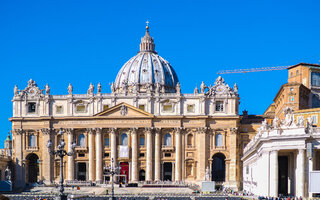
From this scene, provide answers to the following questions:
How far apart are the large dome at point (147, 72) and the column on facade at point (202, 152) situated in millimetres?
35131

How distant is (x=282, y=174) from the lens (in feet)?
202

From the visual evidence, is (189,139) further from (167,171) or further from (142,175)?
(142,175)

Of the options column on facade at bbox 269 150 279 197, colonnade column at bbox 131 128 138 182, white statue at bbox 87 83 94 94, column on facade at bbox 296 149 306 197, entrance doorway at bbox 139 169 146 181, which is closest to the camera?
→ column on facade at bbox 296 149 306 197

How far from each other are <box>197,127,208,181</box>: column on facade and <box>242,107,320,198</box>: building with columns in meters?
42.2

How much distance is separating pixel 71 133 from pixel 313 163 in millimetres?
61137

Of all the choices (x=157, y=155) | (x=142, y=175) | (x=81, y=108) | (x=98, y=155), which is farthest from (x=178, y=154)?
(x=81, y=108)

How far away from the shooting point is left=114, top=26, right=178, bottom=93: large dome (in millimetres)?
143250

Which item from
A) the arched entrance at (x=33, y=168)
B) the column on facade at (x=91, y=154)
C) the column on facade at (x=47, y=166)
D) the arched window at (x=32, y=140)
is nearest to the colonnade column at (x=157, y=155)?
the column on facade at (x=91, y=154)

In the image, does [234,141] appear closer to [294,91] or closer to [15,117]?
[294,91]

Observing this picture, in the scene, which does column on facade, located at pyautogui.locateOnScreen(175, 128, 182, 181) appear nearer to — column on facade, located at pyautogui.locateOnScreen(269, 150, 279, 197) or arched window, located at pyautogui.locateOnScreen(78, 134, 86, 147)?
arched window, located at pyautogui.locateOnScreen(78, 134, 86, 147)

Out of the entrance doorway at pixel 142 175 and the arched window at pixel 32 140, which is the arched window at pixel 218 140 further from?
the arched window at pixel 32 140

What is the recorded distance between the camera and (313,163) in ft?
181

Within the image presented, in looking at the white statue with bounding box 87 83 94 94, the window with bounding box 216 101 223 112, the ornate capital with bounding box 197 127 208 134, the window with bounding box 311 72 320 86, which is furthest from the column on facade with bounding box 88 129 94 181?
the window with bounding box 311 72 320 86

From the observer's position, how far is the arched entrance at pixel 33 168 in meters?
111
